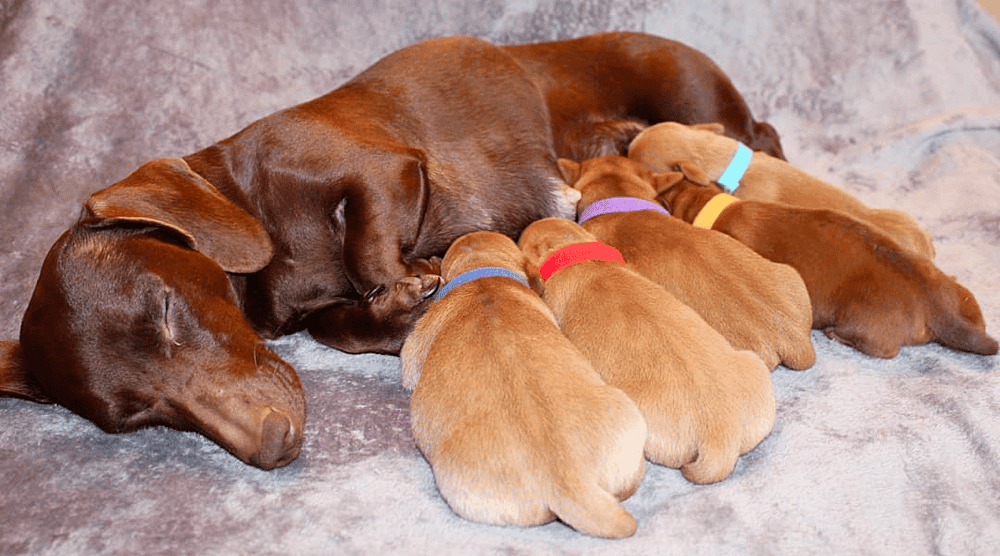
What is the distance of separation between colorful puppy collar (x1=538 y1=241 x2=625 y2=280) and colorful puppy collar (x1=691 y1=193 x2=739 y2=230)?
0.43 m

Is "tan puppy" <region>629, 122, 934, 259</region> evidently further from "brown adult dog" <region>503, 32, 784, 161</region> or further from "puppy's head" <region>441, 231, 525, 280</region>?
"puppy's head" <region>441, 231, 525, 280</region>

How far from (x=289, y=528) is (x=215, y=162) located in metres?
1.18

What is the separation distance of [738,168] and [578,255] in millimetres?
908

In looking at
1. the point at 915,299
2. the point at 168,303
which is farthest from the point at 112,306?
the point at 915,299

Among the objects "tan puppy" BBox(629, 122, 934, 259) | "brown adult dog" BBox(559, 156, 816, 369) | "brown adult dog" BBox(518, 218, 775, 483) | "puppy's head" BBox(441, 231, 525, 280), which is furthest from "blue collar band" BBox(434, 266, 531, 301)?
"tan puppy" BBox(629, 122, 934, 259)

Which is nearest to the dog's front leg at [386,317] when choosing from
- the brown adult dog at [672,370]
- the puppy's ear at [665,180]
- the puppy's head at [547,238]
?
the puppy's head at [547,238]

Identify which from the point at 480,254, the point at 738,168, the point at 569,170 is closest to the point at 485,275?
the point at 480,254

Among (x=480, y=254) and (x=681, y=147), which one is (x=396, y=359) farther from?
(x=681, y=147)

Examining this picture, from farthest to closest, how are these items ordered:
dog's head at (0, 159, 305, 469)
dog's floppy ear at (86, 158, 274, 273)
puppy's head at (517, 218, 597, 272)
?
puppy's head at (517, 218, 597, 272)
dog's floppy ear at (86, 158, 274, 273)
dog's head at (0, 159, 305, 469)

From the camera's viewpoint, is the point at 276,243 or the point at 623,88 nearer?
the point at 276,243

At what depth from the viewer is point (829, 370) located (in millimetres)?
2578

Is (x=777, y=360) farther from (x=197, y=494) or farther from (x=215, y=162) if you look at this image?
(x=215, y=162)

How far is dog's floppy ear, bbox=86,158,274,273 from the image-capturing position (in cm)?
232

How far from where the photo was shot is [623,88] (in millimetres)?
3596
